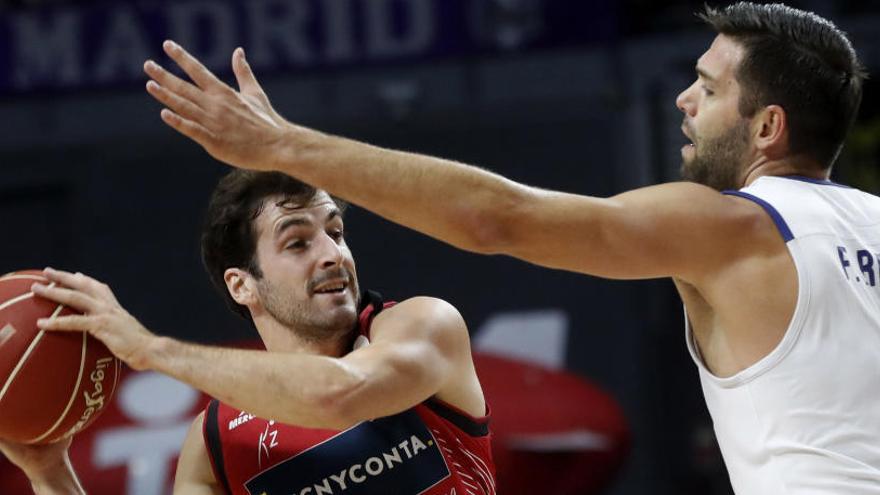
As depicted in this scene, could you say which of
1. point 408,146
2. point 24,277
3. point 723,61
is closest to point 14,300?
point 24,277

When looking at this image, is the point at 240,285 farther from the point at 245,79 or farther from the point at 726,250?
the point at 726,250

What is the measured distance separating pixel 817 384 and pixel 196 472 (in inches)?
76.7

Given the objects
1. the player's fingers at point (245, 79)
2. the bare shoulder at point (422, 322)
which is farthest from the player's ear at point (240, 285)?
the player's fingers at point (245, 79)

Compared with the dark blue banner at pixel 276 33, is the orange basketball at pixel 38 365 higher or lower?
higher

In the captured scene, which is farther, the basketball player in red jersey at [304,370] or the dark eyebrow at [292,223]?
the dark eyebrow at [292,223]

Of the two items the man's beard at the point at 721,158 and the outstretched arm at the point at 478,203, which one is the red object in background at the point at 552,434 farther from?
the outstretched arm at the point at 478,203

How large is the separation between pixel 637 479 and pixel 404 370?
19.1ft

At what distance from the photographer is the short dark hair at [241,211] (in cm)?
444

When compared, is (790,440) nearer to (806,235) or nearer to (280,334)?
(806,235)

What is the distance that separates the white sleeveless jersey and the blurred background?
18.3 ft

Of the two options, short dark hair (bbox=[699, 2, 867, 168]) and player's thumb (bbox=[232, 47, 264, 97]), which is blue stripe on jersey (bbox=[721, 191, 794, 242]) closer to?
short dark hair (bbox=[699, 2, 867, 168])

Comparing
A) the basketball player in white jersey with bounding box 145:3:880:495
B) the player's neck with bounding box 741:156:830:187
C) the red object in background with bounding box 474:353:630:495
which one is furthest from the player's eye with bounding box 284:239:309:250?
the red object in background with bounding box 474:353:630:495

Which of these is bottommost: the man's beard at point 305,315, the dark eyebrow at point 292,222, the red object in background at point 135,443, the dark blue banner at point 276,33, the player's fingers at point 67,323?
the red object in background at point 135,443

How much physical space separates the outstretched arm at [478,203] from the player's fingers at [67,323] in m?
0.71
